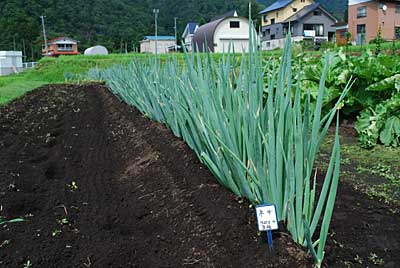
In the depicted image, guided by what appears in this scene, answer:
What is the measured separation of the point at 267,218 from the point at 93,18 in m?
55.5

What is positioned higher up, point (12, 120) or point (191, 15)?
point (191, 15)

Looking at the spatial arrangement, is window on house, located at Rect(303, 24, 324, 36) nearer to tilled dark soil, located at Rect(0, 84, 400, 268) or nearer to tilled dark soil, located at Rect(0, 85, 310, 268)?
tilled dark soil, located at Rect(0, 85, 310, 268)

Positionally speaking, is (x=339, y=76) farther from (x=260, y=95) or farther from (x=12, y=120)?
(x=12, y=120)

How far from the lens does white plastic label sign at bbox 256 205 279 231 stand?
5.22ft

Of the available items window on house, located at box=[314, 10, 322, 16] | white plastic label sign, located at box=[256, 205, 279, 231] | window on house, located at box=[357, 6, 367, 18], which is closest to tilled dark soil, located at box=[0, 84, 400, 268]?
white plastic label sign, located at box=[256, 205, 279, 231]

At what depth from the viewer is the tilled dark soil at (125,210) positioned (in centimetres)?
192

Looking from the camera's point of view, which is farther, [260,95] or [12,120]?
[12,120]

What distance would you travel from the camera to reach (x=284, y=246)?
5.56 feet

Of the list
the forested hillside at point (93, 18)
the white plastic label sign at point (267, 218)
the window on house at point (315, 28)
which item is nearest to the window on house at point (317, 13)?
the window on house at point (315, 28)

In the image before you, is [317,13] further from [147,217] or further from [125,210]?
[147,217]

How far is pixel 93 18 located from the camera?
2112 inches

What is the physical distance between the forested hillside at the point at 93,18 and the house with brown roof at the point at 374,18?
18.9 metres

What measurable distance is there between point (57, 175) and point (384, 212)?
261 centimetres

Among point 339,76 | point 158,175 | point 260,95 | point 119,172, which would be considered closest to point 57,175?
point 119,172
